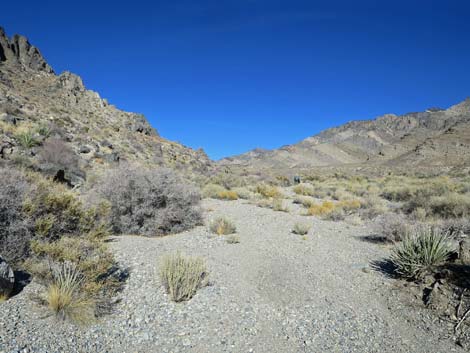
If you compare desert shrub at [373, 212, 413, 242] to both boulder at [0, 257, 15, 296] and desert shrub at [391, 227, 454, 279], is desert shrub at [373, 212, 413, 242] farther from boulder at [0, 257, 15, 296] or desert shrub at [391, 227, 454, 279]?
boulder at [0, 257, 15, 296]

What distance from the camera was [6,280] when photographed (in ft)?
13.4

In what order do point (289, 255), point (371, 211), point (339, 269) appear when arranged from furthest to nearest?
point (371, 211) < point (289, 255) < point (339, 269)

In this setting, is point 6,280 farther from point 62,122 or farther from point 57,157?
point 62,122

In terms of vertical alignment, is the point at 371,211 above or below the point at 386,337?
above

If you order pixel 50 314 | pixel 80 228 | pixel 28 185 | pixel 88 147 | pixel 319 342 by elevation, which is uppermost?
pixel 88 147

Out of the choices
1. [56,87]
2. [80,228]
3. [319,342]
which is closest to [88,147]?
[80,228]

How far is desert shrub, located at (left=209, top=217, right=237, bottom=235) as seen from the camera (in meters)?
9.49

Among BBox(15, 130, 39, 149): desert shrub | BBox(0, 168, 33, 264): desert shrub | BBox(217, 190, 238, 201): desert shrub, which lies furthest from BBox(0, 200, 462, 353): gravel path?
BBox(15, 130, 39, 149): desert shrub

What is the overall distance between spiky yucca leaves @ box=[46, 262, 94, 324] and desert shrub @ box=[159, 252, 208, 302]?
1.23 m

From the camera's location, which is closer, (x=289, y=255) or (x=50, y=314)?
(x=50, y=314)

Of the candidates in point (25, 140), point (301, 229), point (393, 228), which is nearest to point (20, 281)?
point (301, 229)

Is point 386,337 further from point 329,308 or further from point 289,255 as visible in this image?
point 289,255

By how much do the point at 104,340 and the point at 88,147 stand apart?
1867 centimetres

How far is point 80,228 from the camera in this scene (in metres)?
6.39
